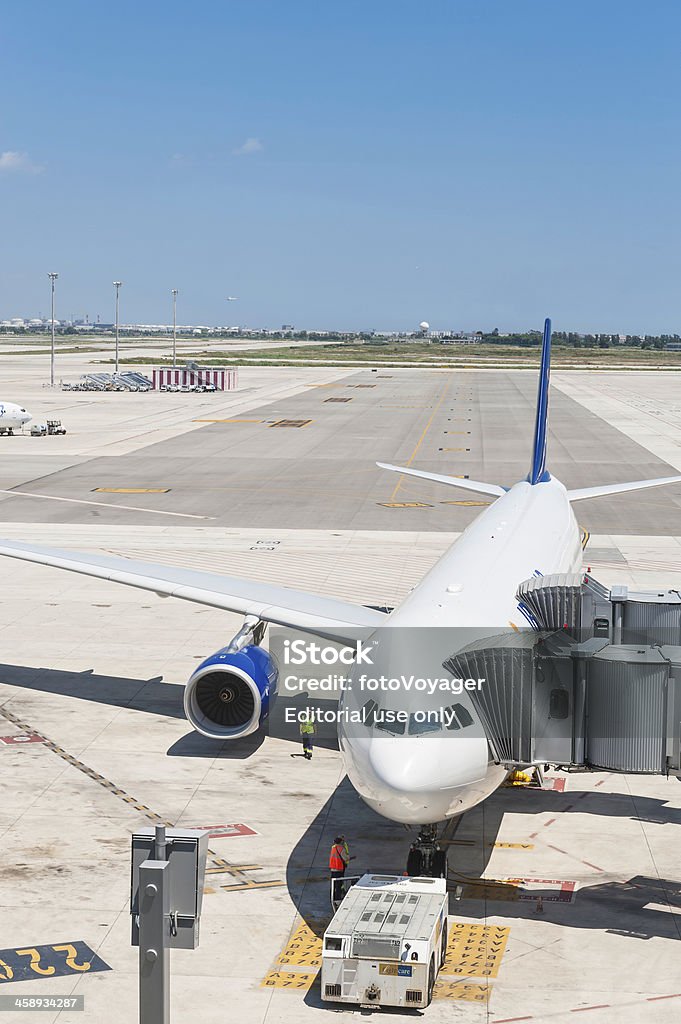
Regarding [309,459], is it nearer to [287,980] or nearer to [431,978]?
[287,980]

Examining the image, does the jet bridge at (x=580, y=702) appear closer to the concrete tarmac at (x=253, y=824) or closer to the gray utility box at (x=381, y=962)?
the concrete tarmac at (x=253, y=824)

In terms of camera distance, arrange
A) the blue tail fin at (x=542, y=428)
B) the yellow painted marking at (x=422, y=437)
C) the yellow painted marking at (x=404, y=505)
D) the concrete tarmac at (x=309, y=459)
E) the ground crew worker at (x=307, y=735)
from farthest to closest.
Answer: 1. the yellow painted marking at (x=422, y=437)
2. the yellow painted marking at (x=404, y=505)
3. the concrete tarmac at (x=309, y=459)
4. the blue tail fin at (x=542, y=428)
5. the ground crew worker at (x=307, y=735)

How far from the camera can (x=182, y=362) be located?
194 m

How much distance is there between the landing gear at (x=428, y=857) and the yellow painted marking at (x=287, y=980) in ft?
7.93

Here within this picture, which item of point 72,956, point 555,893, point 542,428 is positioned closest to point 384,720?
point 555,893

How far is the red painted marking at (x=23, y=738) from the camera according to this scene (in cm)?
2347

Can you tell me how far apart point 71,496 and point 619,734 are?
1639 inches

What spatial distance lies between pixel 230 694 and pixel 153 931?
13761 millimetres

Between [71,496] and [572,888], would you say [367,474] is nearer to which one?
[71,496]

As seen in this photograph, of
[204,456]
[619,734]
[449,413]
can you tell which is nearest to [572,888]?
[619,734]

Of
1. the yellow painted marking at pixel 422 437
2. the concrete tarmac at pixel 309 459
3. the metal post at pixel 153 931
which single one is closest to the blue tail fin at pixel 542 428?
the concrete tarmac at pixel 309 459

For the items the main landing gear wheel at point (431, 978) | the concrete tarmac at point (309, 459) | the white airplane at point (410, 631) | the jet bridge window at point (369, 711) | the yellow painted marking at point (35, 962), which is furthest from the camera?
the concrete tarmac at point (309, 459)

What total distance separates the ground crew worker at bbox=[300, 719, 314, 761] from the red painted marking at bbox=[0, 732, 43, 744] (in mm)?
5016

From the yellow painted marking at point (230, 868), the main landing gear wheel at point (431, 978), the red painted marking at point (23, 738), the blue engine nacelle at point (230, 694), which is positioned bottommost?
the yellow painted marking at point (230, 868)
